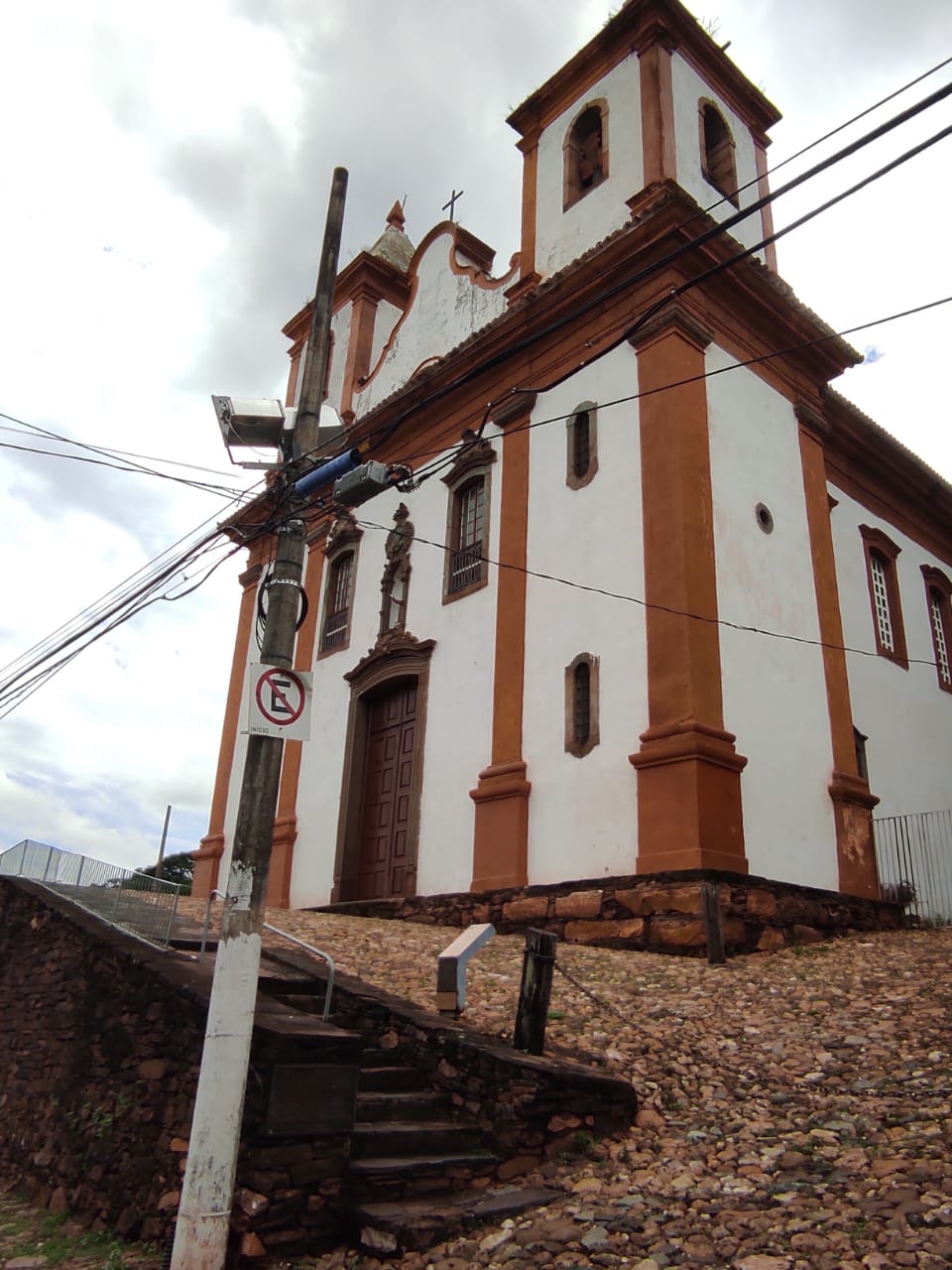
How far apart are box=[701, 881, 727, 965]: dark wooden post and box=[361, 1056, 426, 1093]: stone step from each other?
3.62 meters

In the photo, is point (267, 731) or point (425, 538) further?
point (425, 538)

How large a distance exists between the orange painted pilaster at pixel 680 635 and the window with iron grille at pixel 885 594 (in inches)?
219

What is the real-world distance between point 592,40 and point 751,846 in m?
11.3

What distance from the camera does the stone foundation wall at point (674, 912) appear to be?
9508 mm

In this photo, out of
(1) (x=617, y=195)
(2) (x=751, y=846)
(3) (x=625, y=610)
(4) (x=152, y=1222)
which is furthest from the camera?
(1) (x=617, y=195)

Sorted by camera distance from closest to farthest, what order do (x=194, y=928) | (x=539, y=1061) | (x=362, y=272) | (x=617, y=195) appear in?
(x=539, y=1061)
(x=194, y=928)
(x=617, y=195)
(x=362, y=272)

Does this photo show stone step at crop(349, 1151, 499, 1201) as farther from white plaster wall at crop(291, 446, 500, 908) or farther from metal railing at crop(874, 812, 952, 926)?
metal railing at crop(874, 812, 952, 926)

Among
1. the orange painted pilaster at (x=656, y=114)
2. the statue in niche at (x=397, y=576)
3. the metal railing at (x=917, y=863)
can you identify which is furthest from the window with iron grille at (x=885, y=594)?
the statue in niche at (x=397, y=576)

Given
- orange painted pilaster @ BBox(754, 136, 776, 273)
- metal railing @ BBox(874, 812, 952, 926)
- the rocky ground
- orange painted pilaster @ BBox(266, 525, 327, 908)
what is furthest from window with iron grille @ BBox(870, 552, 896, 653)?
orange painted pilaster @ BBox(266, 525, 327, 908)

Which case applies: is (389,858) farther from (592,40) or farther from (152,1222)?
(592,40)

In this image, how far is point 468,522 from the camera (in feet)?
47.5

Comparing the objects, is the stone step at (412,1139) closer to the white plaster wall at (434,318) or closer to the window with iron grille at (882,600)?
the window with iron grille at (882,600)

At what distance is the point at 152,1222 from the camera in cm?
533

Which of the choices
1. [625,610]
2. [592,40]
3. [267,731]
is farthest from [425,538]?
[267,731]
